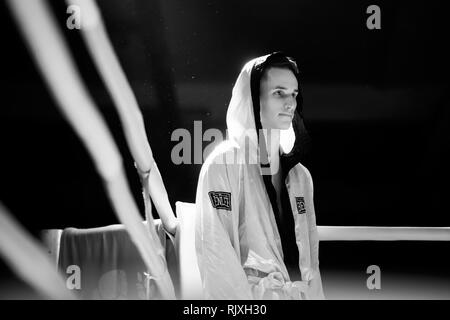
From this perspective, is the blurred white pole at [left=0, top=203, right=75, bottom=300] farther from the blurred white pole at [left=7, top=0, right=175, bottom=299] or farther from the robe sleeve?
the robe sleeve

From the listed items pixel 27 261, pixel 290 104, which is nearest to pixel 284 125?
pixel 290 104

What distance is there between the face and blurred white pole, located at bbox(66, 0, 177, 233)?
498mm

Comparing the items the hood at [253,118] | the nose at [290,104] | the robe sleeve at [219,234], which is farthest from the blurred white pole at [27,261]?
the nose at [290,104]

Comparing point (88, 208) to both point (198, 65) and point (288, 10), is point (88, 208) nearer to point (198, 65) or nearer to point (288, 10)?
point (198, 65)

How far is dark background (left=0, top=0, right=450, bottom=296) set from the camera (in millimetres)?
1919

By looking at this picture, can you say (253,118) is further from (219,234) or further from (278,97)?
(219,234)

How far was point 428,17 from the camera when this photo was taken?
2.06 m

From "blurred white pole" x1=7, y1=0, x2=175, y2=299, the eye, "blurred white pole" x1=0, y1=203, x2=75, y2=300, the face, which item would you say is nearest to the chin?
the face

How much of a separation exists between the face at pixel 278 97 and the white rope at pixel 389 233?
54 centimetres

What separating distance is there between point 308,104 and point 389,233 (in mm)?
653

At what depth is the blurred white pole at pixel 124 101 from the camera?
190 cm

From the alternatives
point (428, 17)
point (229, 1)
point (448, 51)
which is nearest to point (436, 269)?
point (448, 51)

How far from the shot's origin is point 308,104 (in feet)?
6.92

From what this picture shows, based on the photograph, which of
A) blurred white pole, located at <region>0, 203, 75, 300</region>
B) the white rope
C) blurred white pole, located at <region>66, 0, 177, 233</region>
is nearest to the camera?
blurred white pole, located at <region>0, 203, 75, 300</region>
